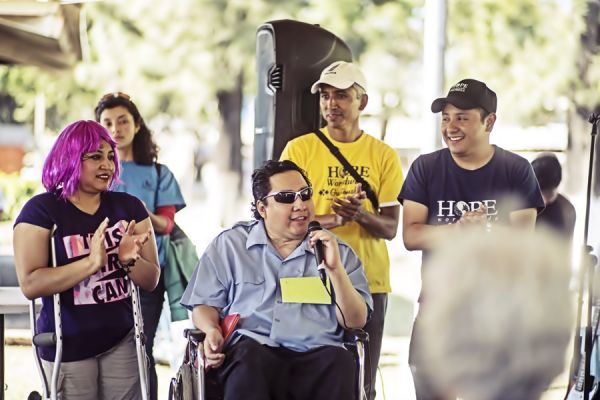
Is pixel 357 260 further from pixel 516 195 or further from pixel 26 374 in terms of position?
pixel 26 374

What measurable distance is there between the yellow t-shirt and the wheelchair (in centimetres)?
63

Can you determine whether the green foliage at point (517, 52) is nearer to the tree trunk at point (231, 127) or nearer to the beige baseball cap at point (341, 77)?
the beige baseball cap at point (341, 77)

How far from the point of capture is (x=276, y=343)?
289 cm

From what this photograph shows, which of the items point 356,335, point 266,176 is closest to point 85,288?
point 266,176

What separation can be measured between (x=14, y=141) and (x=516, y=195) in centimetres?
736

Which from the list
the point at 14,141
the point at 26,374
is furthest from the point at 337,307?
the point at 14,141

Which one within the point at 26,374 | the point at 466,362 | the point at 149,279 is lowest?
the point at 26,374

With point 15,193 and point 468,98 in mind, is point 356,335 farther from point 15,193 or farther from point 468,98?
point 15,193

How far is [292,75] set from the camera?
3734 millimetres

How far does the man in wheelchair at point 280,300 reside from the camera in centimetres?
277

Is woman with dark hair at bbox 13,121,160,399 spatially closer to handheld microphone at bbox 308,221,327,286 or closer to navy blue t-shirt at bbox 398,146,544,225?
handheld microphone at bbox 308,221,327,286

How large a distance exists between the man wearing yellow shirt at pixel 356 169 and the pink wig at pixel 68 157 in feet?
3.01

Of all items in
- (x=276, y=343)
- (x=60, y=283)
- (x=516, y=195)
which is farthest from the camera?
(x=516, y=195)

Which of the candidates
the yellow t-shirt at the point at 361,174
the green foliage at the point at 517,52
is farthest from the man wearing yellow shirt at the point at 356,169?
the green foliage at the point at 517,52
